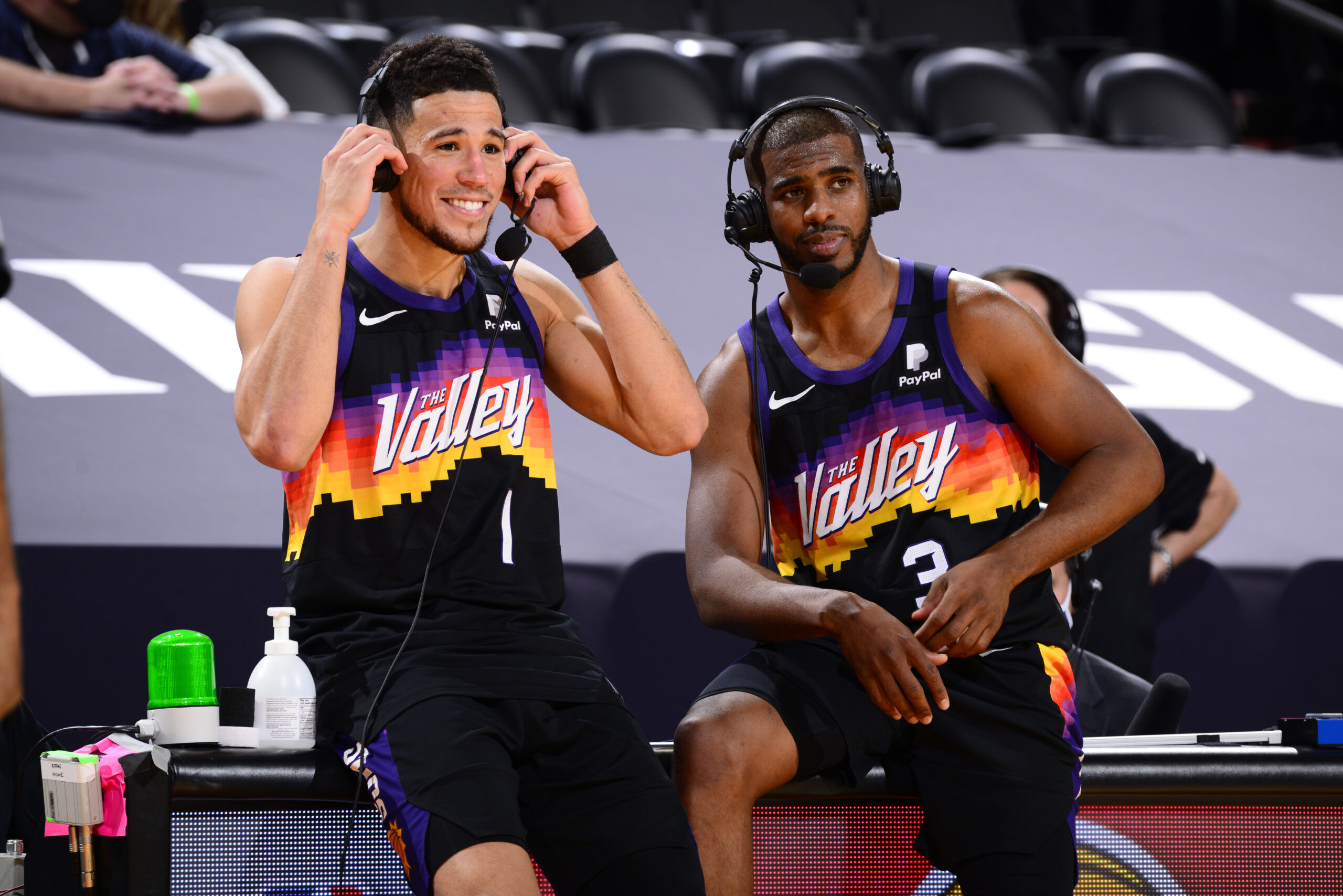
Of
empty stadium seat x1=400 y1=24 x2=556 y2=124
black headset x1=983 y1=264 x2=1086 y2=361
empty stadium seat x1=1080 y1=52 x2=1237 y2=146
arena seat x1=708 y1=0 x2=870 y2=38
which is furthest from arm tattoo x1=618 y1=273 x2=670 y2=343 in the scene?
arena seat x1=708 y1=0 x2=870 y2=38

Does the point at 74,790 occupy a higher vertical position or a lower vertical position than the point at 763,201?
lower

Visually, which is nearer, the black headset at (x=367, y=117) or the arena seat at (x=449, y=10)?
the black headset at (x=367, y=117)

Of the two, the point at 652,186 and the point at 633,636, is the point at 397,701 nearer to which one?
the point at 633,636

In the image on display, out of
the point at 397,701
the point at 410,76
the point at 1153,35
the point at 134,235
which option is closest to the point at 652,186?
the point at 134,235

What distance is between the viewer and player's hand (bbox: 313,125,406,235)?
1.97 metres

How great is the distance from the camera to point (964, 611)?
78.6 inches

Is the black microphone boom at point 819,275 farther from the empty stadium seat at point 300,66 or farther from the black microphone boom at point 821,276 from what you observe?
the empty stadium seat at point 300,66

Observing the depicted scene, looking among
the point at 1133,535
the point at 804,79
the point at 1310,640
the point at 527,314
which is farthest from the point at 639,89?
the point at 527,314

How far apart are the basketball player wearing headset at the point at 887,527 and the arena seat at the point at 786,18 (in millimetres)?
4484

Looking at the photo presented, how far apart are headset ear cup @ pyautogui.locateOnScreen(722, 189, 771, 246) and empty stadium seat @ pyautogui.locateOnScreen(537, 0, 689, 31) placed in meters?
4.30

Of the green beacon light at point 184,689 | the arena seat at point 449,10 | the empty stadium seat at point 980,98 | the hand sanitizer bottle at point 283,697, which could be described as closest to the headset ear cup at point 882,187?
the hand sanitizer bottle at point 283,697

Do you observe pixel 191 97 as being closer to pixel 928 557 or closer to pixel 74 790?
pixel 74 790

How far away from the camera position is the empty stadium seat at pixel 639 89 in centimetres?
525

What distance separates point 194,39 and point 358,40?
0.98 meters
